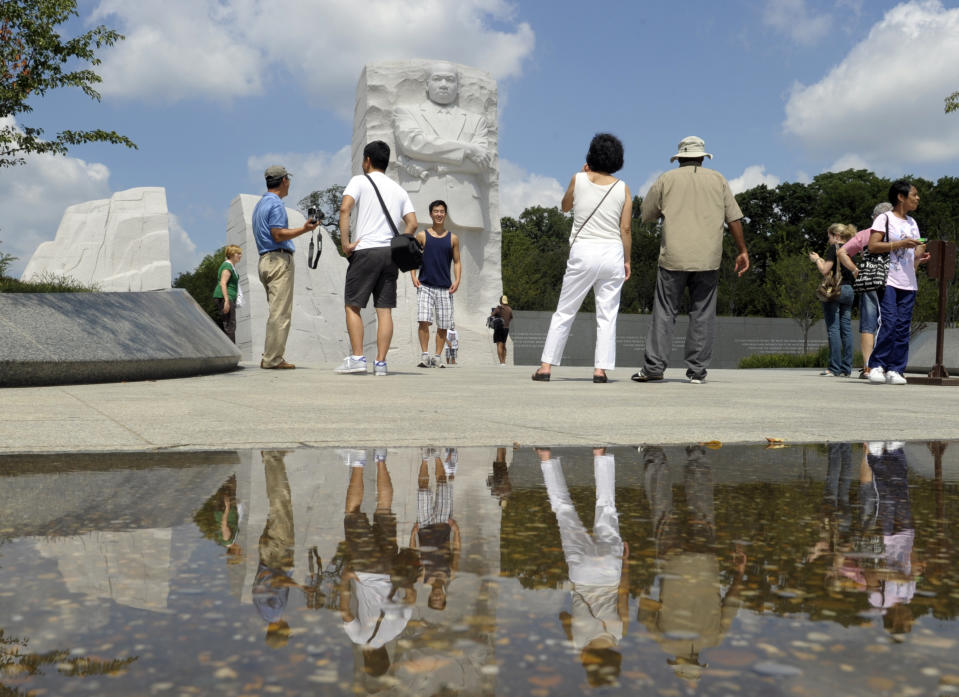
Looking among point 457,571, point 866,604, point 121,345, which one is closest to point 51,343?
point 121,345

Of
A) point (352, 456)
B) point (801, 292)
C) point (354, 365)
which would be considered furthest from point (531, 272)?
point (352, 456)

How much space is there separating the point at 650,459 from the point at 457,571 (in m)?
1.63

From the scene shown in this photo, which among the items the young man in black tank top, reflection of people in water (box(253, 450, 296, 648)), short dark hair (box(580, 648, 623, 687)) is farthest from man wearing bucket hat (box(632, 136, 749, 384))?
short dark hair (box(580, 648, 623, 687))

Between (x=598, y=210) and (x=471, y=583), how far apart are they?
20.6 feet

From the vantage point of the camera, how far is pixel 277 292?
945 centimetres

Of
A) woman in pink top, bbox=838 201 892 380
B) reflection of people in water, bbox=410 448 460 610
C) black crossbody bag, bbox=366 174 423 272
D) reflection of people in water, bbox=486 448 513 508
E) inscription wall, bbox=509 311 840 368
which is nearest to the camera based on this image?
reflection of people in water, bbox=410 448 460 610

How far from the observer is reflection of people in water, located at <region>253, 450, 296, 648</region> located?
4.03 ft

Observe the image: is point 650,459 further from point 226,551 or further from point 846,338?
point 846,338

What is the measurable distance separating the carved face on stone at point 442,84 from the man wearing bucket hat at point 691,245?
1444 centimetres

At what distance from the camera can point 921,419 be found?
15.4ft

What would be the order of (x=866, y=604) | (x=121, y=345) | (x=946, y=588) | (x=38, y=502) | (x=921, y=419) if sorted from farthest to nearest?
(x=121, y=345) < (x=921, y=419) < (x=38, y=502) < (x=946, y=588) < (x=866, y=604)

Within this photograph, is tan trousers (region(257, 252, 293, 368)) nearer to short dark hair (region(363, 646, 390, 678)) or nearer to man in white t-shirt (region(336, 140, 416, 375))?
man in white t-shirt (region(336, 140, 416, 375))

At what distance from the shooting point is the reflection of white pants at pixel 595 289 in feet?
24.7

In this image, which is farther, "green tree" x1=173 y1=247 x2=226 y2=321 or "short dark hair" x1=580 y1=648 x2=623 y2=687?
"green tree" x1=173 y1=247 x2=226 y2=321
